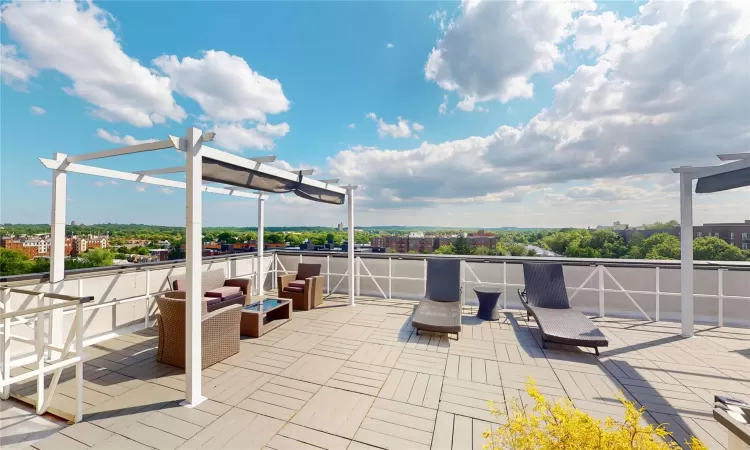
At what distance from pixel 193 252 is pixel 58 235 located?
2.79 metres

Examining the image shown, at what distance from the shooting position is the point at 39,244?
379cm

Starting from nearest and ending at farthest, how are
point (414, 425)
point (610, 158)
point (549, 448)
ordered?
1. point (549, 448)
2. point (414, 425)
3. point (610, 158)

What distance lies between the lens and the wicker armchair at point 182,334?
3307 millimetres

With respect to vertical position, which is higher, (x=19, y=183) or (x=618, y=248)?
(x=19, y=183)

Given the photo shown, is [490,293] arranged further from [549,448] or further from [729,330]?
[549,448]

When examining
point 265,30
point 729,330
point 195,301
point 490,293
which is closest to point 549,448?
point 195,301

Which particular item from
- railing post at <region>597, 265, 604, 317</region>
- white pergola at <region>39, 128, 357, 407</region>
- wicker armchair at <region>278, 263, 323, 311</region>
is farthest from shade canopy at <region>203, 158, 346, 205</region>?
railing post at <region>597, 265, 604, 317</region>

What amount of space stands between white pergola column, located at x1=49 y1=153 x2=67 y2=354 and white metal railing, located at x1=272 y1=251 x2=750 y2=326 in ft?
14.2

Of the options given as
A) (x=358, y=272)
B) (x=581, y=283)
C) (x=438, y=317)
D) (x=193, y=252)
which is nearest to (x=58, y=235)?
(x=193, y=252)

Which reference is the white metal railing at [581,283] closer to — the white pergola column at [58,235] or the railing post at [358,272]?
the railing post at [358,272]

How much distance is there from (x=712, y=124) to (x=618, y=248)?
3.82 metres

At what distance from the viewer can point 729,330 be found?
466 centimetres

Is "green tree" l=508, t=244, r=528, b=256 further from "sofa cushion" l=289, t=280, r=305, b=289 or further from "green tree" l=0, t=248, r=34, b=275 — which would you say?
"green tree" l=0, t=248, r=34, b=275

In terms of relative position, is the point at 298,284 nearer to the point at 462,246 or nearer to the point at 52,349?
the point at 52,349
